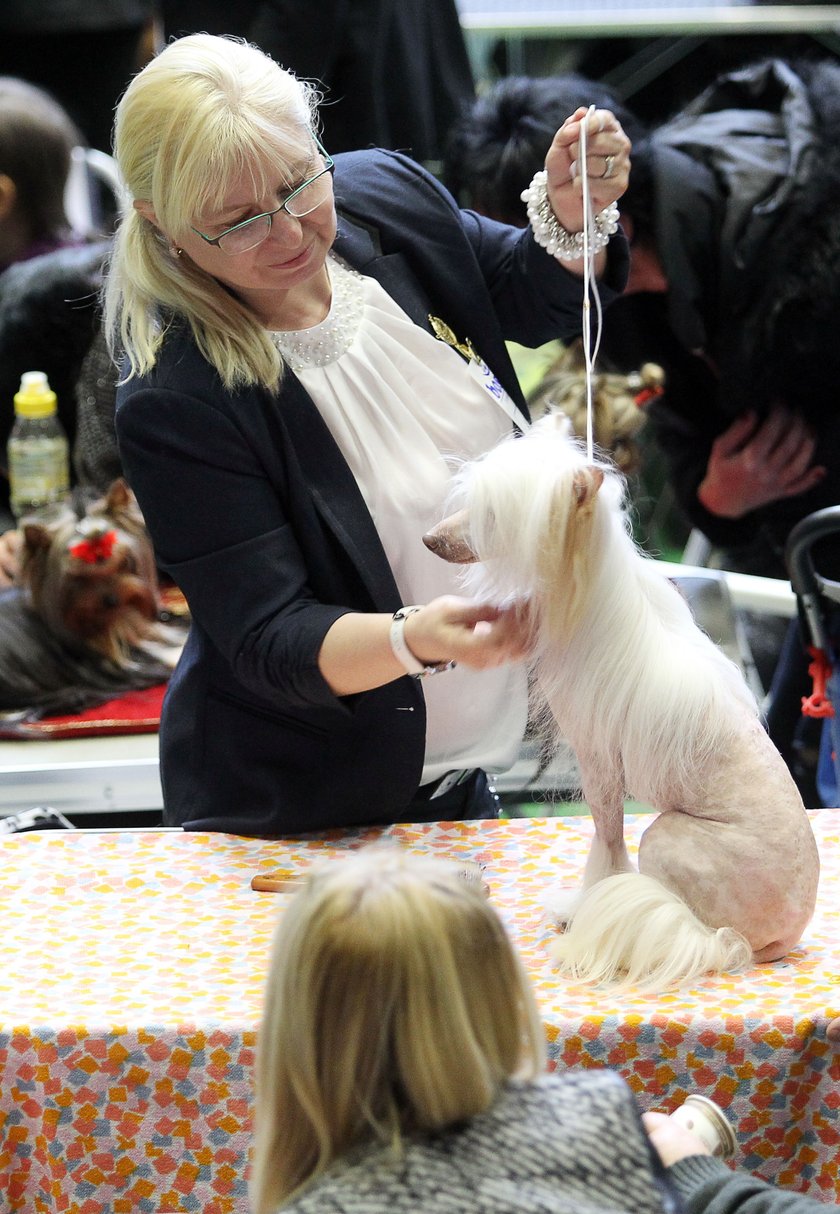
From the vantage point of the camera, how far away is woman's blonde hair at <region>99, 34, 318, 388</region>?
4.73 ft

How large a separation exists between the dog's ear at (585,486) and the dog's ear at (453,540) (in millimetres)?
119

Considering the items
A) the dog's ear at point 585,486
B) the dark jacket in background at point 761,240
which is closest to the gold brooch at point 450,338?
the dog's ear at point 585,486

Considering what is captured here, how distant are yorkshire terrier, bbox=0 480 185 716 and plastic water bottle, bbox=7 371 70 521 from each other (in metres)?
0.18

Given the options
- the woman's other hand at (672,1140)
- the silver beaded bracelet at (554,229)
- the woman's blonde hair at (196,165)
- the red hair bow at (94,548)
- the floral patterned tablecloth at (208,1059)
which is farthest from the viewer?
the red hair bow at (94,548)

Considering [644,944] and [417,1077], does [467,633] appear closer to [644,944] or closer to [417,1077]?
[644,944]

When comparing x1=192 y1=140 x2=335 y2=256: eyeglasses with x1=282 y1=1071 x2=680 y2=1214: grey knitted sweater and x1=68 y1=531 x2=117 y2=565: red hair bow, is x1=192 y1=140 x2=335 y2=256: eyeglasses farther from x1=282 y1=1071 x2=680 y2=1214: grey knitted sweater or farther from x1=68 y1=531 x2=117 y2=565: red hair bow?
x1=68 y1=531 x2=117 y2=565: red hair bow

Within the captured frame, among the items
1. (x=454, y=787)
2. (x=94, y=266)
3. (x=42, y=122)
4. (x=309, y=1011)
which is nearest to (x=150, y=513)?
(x=454, y=787)

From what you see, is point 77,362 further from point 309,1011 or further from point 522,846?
point 309,1011

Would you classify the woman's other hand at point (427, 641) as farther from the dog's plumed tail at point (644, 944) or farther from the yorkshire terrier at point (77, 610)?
the yorkshire terrier at point (77, 610)

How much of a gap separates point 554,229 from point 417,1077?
1070 mm

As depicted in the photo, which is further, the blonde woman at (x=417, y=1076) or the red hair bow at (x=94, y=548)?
the red hair bow at (x=94, y=548)

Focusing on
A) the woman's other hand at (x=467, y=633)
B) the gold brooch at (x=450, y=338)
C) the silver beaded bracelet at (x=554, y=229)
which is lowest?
the woman's other hand at (x=467, y=633)

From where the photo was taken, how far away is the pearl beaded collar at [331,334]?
1.64 m

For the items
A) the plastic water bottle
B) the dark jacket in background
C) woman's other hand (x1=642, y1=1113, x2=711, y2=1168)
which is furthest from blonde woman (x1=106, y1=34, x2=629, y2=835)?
the plastic water bottle
